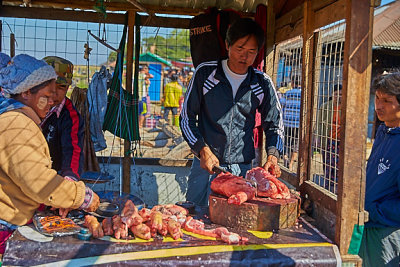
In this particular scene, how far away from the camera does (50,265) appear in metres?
2.44

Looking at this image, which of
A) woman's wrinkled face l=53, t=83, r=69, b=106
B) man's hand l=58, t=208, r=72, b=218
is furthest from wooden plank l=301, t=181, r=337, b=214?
woman's wrinkled face l=53, t=83, r=69, b=106

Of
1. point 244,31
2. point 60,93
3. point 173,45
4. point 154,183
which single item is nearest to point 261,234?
point 244,31

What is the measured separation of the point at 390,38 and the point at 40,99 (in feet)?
40.4

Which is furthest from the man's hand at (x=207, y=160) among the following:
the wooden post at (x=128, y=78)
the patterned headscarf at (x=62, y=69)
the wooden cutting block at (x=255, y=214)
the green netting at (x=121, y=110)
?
the wooden post at (x=128, y=78)

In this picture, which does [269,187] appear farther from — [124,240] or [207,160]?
[124,240]

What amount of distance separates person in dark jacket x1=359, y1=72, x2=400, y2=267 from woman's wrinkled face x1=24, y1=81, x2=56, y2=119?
2.55 meters

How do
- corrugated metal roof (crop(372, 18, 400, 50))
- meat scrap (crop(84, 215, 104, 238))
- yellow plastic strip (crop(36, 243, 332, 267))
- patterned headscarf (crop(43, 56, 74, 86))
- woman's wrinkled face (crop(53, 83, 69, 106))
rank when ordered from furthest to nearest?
corrugated metal roof (crop(372, 18, 400, 50)) → patterned headscarf (crop(43, 56, 74, 86)) → woman's wrinkled face (crop(53, 83, 69, 106)) → meat scrap (crop(84, 215, 104, 238)) → yellow plastic strip (crop(36, 243, 332, 267))

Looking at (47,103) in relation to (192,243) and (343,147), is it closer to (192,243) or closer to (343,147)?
(192,243)

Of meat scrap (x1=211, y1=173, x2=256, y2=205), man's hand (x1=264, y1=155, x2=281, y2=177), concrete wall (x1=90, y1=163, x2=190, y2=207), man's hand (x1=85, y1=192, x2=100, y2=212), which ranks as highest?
man's hand (x1=264, y1=155, x2=281, y2=177)

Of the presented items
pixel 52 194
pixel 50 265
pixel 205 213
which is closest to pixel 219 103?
pixel 205 213

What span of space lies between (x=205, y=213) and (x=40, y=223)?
126 cm

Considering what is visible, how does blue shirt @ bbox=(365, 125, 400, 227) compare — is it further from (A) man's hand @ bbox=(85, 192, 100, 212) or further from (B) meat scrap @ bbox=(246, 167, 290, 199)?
(A) man's hand @ bbox=(85, 192, 100, 212)

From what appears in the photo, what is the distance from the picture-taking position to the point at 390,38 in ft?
41.4

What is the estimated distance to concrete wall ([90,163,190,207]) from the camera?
6312mm
